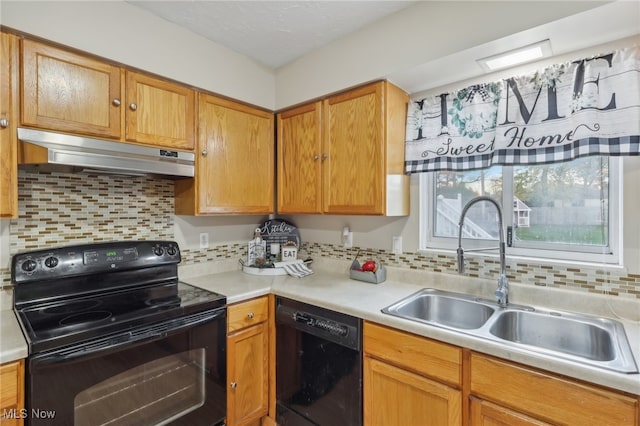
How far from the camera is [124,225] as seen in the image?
5.96ft

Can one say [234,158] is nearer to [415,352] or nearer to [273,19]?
[273,19]

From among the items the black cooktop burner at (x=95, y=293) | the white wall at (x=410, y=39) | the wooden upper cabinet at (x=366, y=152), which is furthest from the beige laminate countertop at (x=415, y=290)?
the white wall at (x=410, y=39)

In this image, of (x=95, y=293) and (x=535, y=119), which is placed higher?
(x=535, y=119)

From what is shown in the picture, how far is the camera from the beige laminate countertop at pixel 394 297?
3.34 ft

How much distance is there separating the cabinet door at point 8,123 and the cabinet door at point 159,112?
1.36ft

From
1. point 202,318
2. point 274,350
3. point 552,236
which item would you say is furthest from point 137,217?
point 552,236

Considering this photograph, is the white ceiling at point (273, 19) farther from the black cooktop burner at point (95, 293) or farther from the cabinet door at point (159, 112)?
the black cooktop burner at point (95, 293)

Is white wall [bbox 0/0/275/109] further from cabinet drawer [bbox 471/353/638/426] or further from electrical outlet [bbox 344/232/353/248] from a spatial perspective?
cabinet drawer [bbox 471/353/638/426]

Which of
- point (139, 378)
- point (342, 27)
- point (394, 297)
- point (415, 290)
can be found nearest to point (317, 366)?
point (394, 297)

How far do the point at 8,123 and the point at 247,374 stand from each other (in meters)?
1.60

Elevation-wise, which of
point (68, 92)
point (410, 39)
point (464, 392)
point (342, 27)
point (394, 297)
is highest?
point (342, 27)

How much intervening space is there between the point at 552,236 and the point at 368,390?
1.17m

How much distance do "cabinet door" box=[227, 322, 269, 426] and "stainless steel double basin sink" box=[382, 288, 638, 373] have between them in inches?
31.7

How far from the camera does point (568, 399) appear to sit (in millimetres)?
966
